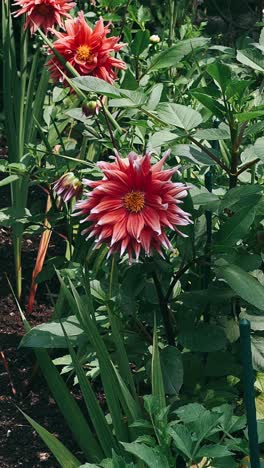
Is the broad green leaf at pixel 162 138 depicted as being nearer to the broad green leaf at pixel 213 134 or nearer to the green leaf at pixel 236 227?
the broad green leaf at pixel 213 134

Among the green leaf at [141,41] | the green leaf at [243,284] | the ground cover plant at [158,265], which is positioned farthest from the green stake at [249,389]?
the green leaf at [141,41]

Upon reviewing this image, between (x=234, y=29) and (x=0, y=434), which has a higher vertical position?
(x=234, y=29)

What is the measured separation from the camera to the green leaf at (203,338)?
1.65 meters

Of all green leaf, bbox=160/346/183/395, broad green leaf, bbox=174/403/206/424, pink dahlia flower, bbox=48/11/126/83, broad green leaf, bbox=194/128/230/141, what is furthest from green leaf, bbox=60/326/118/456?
pink dahlia flower, bbox=48/11/126/83

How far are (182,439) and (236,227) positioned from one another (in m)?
0.41

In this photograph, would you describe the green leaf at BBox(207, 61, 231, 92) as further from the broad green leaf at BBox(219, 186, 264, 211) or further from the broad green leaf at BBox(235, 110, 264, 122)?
the broad green leaf at BBox(219, 186, 264, 211)

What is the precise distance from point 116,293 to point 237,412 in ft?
1.13

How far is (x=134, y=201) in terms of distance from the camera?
1466 millimetres

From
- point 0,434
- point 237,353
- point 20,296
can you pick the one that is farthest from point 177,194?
point 20,296

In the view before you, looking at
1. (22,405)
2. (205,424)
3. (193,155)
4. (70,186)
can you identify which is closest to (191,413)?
(205,424)

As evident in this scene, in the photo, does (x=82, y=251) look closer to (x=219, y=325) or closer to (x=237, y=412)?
(x=219, y=325)

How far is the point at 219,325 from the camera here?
177 centimetres

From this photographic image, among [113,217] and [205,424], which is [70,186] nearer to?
[113,217]

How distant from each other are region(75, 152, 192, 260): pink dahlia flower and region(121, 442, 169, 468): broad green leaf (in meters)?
0.31
